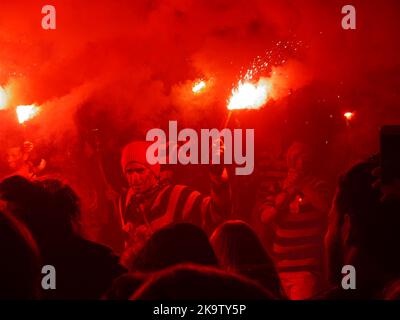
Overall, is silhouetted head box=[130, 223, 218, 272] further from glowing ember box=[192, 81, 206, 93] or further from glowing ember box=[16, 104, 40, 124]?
glowing ember box=[16, 104, 40, 124]

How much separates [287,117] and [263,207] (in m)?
0.60

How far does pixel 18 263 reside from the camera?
3.96m

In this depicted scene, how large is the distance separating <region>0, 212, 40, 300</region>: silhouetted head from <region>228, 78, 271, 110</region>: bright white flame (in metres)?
1.59

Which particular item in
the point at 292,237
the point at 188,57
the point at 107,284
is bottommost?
the point at 107,284

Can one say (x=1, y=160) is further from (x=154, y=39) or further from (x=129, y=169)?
(x=154, y=39)

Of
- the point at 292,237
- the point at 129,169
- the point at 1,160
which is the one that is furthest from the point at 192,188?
the point at 1,160

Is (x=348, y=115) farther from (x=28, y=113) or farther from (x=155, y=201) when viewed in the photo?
(x=28, y=113)

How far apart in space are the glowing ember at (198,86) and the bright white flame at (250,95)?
7.9 inches

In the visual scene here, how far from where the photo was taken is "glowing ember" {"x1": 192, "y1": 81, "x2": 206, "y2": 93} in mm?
3973

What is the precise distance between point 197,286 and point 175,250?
0.90 ft

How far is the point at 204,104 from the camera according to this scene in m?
3.98

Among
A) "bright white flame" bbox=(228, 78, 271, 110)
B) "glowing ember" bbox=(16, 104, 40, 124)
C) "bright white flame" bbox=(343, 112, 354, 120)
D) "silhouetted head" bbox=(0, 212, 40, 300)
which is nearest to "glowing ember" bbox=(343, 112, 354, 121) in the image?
"bright white flame" bbox=(343, 112, 354, 120)

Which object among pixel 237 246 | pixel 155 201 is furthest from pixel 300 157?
pixel 155 201

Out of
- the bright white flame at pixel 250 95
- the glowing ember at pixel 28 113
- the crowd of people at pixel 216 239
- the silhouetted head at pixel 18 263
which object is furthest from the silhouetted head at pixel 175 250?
the glowing ember at pixel 28 113
